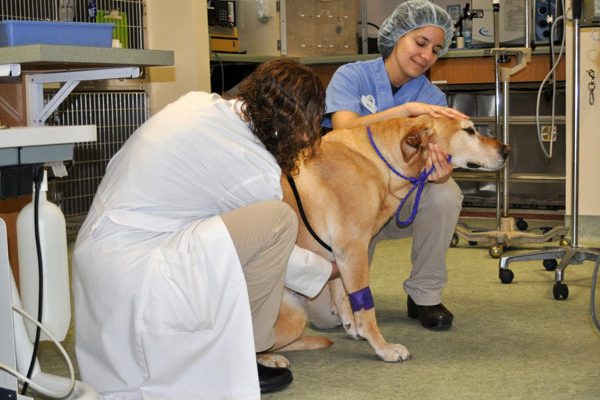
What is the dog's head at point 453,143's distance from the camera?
224 centimetres

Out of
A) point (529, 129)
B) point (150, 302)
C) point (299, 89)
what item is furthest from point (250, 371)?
point (529, 129)

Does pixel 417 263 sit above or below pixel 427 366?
above

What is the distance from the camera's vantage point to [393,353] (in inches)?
83.7

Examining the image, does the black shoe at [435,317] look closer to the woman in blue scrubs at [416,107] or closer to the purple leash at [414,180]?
the woman in blue scrubs at [416,107]

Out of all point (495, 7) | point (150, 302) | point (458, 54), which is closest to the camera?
point (150, 302)

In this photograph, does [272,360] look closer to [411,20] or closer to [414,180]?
[414,180]

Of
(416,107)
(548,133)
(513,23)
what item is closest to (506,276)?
(416,107)

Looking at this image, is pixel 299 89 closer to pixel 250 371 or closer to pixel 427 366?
pixel 250 371

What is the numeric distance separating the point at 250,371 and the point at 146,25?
346 centimetres

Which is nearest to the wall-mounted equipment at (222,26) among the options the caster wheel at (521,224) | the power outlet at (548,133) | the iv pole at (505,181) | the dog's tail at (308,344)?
the iv pole at (505,181)

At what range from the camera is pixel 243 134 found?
1713 millimetres

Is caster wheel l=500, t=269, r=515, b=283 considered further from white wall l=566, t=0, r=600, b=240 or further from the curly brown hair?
the curly brown hair

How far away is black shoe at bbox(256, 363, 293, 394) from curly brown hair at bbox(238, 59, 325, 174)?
533 mm

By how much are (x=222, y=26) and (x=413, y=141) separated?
308cm
